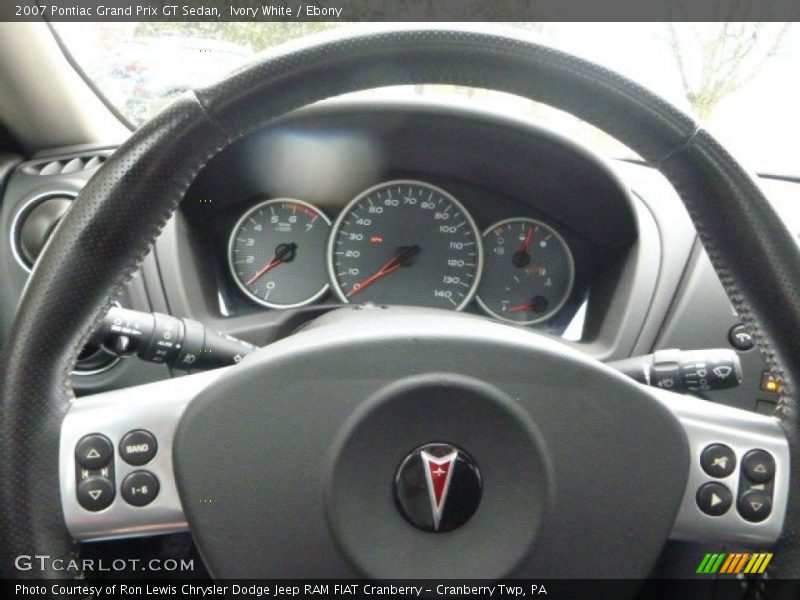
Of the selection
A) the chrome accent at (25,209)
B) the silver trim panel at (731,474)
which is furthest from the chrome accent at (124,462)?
the chrome accent at (25,209)

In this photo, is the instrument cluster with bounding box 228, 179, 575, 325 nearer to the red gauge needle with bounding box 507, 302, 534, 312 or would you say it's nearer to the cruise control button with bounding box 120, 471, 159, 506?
the red gauge needle with bounding box 507, 302, 534, 312

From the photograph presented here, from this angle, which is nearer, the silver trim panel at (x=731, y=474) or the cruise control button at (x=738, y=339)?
the silver trim panel at (x=731, y=474)

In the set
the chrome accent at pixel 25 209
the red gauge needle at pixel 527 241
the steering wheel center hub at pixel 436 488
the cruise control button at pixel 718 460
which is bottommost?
the chrome accent at pixel 25 209

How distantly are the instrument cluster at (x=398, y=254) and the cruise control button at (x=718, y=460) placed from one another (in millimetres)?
1162

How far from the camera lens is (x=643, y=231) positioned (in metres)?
1.73

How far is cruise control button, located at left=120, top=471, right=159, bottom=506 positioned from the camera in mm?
808

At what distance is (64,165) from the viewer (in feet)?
5.85

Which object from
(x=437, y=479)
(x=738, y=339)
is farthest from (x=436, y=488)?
→ (x=738, y=339)

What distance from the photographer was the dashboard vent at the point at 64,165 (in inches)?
68.5

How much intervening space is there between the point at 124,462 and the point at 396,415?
258mm

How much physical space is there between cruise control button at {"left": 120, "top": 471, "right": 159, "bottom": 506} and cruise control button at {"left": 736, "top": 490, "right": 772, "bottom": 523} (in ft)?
1.83

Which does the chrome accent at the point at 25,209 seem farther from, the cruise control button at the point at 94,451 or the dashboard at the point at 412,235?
the cruise control button at the point at 94,451

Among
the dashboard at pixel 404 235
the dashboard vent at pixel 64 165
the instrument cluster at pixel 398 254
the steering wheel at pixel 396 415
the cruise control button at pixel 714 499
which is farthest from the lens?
the instrument cluster at pixel 398 254

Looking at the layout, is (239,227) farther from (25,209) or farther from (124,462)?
(124,462)
